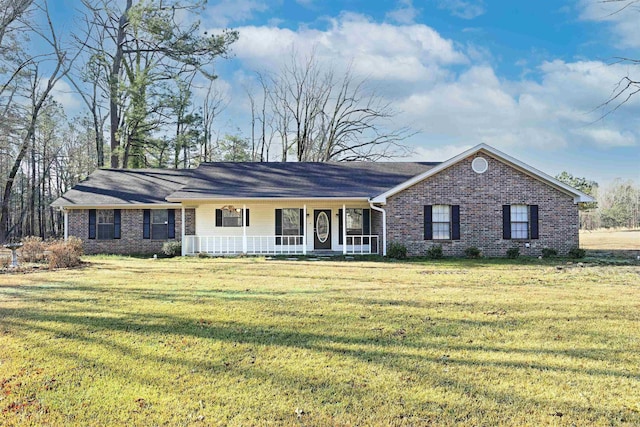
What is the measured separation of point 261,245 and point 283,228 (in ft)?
4.31

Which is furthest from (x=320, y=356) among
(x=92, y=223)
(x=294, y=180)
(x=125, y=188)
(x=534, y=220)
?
(x=125, y=188)

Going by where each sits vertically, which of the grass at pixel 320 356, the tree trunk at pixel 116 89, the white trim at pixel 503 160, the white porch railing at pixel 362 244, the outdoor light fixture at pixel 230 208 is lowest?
the grass at pixel 320 356

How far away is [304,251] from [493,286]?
929cm

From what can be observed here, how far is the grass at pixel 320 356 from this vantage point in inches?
138

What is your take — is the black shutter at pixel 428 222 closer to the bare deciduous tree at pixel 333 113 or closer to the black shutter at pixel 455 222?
the black shutter at pixel 455 222

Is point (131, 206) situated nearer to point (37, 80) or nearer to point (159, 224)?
point (159, 224)

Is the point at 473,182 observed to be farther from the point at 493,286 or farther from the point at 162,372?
the point at 162,372

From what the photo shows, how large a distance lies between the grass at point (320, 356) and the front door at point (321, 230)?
9814 millimetres

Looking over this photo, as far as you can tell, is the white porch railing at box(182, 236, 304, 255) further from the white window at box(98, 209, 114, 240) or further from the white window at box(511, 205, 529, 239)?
the white window at box(511, 205, 529, 239)

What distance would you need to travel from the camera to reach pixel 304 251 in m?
17.6

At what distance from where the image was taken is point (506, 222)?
1652 cm

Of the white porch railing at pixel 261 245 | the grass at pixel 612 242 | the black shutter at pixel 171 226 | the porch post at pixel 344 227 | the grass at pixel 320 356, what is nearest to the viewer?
the grass at pixel 320 356

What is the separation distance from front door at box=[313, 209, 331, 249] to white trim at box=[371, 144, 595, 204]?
3.15 meters

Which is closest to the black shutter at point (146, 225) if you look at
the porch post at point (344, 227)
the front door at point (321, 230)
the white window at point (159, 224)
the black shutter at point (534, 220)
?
the white window at point (159, 224)
